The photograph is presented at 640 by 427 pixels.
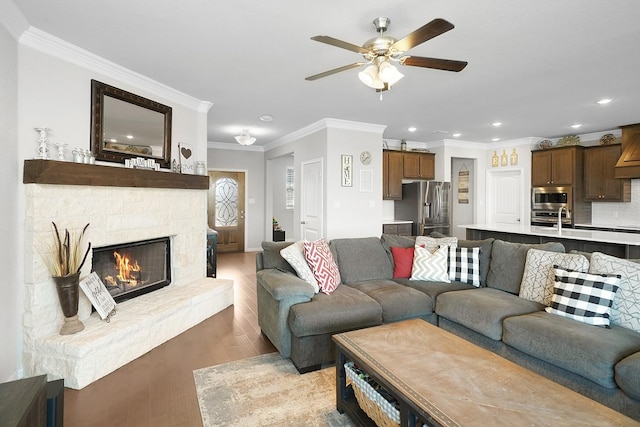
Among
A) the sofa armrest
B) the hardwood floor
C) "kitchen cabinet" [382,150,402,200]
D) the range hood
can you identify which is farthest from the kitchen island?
the hardwood floor

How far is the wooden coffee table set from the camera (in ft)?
4.18

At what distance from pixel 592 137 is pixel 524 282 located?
5182 millimetres

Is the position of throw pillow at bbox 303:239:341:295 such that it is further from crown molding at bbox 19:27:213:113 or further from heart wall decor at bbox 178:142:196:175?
crown molding at bbox 19:27:213:113

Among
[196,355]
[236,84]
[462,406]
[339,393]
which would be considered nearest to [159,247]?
[196,355]

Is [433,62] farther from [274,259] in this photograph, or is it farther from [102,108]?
[102,108]

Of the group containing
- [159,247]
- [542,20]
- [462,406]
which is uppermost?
[542,20]

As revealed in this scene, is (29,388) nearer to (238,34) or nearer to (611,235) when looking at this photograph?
(238,34)

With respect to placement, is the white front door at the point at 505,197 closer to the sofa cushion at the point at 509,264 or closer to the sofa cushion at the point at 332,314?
the sofa cushion at the point at 509,264

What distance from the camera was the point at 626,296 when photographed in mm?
2287

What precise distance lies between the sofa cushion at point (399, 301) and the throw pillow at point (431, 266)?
0.39 meters

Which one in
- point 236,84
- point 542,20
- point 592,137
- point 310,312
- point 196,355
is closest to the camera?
point 542,20

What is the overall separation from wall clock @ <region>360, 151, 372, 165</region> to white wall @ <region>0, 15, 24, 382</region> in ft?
14.3

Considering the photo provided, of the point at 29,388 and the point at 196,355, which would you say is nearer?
the point at 29,388

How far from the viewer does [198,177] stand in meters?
4.11
